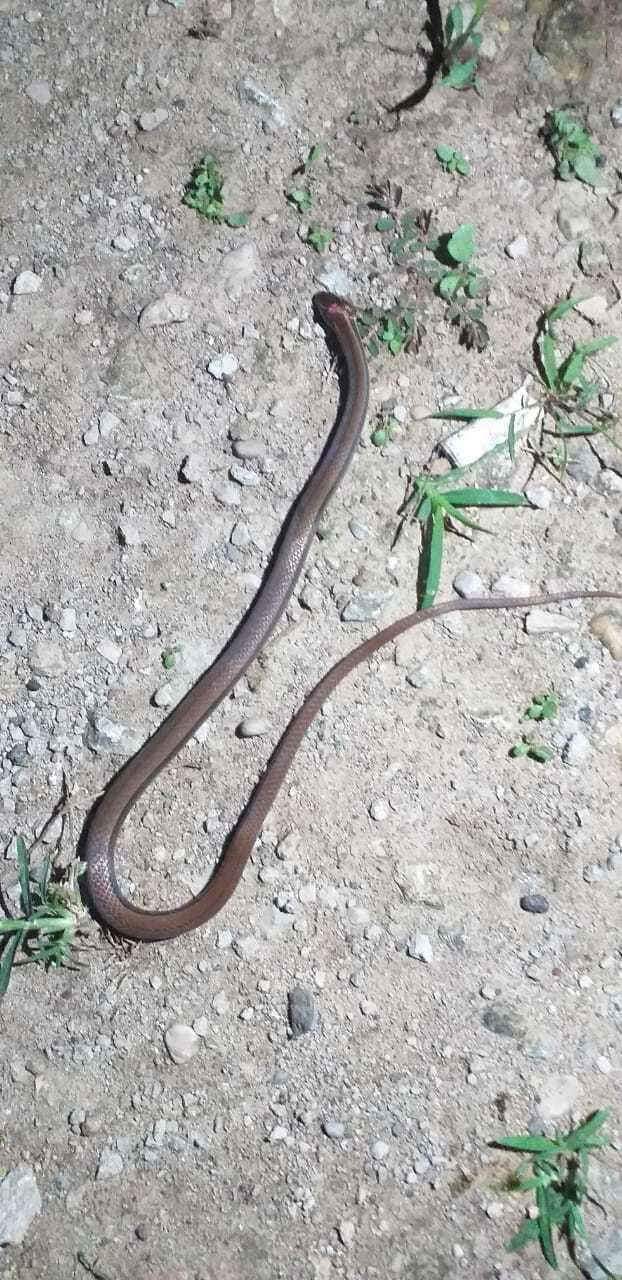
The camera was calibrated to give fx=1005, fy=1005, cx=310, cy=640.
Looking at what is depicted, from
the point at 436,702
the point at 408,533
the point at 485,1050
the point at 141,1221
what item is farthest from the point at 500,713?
the point at 141,1221

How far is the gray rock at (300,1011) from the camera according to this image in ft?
12.0

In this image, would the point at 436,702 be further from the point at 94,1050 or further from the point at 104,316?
the point at 104,316

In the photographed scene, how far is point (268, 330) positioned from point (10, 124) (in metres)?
1.45

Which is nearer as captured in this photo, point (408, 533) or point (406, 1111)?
point (406, 1111)

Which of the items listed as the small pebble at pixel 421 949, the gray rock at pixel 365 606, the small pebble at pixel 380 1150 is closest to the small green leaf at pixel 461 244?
the gray rock at pixel 365 606

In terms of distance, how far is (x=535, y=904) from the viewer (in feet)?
12.1

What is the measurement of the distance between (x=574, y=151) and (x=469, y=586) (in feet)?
6.04

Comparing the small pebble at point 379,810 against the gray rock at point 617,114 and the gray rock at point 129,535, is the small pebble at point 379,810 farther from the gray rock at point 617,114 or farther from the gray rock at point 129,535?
the gray rock at point 617,114

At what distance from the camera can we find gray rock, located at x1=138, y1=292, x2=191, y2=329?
4.16 metres

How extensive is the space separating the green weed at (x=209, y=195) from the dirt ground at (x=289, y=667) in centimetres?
6

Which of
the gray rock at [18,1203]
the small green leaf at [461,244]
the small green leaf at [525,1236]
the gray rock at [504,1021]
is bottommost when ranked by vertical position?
the gray rock at [18,1203]

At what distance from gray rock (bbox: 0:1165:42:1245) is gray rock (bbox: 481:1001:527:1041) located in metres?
1.73

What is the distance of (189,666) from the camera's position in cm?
397

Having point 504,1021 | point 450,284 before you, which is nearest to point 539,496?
point 450,284
